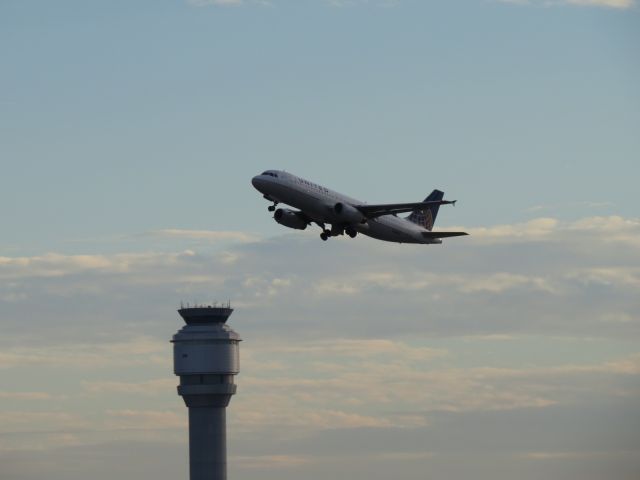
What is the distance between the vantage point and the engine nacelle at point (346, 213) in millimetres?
159125

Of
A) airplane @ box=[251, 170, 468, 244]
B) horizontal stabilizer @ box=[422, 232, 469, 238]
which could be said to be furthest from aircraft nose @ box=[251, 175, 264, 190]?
horizontal stabilizer @ box=[422, 232, 469, 238]

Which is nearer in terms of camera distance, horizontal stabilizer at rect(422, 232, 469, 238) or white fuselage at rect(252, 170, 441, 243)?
white fuselage at rect(252, 170, 441, 243)

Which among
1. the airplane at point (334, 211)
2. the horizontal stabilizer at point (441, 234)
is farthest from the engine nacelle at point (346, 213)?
the horizontal stabilizer at point (441, 234)

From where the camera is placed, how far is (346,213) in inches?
6275

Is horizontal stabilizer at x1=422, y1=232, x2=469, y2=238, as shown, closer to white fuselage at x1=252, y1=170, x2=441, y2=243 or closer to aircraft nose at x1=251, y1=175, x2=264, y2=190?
white fuselage at x1=252, y1=170, x2=441, y2=243

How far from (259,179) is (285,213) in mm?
10492

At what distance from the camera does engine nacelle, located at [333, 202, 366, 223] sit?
159m

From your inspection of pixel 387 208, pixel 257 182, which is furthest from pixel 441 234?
pixel 257 182

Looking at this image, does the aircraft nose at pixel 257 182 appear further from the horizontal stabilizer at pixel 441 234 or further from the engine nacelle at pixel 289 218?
the horizontal stabilizer at pixel 441 234

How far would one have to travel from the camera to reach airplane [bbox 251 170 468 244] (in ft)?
510

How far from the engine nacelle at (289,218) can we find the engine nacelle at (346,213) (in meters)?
6.78

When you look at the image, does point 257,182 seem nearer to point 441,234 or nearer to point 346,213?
point 346,213

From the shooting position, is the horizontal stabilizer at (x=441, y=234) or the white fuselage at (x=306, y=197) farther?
the horizontal stabilizer at (x=441, y=234)

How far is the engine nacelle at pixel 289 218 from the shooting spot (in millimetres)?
164500
